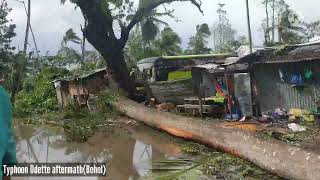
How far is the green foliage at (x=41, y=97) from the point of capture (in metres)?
25.9

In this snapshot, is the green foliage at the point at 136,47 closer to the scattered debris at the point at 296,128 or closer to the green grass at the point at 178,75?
the green grass at the point at 178,75

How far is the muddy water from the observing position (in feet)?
36.7

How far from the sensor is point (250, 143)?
9.60 metres

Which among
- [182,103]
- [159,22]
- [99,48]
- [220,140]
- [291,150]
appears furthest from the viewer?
[159,22]

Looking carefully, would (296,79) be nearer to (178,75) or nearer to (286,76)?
(286,76)

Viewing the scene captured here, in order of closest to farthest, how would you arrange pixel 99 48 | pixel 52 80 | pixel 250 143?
pixel 250 143 < pixel 99 48 < pixel 52 80

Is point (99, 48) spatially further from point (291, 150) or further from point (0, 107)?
point (0, 107)

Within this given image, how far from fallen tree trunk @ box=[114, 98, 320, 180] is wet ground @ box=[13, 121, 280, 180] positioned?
264 millimetres

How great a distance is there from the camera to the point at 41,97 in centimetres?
2775

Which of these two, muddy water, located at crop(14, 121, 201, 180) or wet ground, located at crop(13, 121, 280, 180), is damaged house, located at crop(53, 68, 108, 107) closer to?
wet ground, located at crop(13, 121, 280, 180)

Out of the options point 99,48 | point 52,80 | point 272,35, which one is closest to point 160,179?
point 99,48

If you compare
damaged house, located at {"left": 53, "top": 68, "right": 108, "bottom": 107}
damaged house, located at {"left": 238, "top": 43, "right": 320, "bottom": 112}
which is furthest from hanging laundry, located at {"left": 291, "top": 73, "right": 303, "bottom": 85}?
damaged house, located at {"left": 53, "top": 68, "right": 108, "bottom": 107}

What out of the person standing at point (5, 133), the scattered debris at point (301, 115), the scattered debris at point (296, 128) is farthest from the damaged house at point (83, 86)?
the person standing at point (5, 133)

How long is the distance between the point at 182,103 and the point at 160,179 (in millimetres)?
11406
